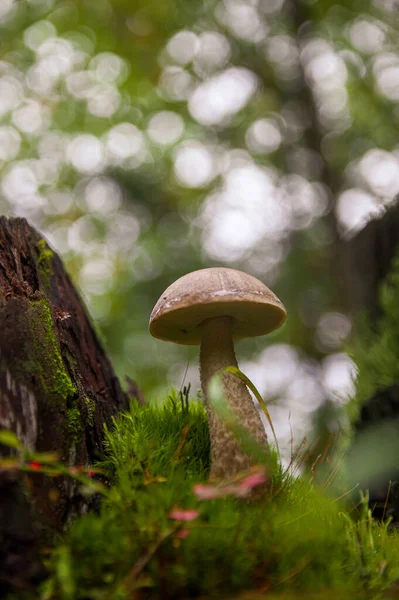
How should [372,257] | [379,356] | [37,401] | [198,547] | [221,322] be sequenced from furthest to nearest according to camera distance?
[372,257], [379,356], [221,322], [37,401], [198,547]

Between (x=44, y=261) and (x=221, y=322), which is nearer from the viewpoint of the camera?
(x=221, y=322)

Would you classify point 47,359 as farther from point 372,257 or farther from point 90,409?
point 372,257

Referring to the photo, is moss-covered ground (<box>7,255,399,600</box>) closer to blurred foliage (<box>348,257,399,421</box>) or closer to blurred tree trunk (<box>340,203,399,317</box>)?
blurred foliage (<box>348,257,399,421</box>)

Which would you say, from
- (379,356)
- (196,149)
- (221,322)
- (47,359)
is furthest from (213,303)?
(196,149)

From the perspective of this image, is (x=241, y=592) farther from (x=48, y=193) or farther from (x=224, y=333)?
(x=48, y=193)

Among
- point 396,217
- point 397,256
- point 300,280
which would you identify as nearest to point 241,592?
point 397,256

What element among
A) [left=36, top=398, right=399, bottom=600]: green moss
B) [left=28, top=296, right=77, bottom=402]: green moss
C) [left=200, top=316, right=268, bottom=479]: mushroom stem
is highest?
[left=28, top=296, right=77, bottom=402]: green moss

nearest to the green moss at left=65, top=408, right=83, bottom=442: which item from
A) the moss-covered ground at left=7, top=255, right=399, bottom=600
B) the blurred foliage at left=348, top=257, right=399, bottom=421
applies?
the moss-covered ground at left=7, top=255, right=399, bottom=600

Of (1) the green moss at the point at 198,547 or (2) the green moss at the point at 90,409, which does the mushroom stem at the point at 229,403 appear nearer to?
(1) the green moss at the point at 198,547

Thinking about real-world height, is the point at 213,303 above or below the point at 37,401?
above
